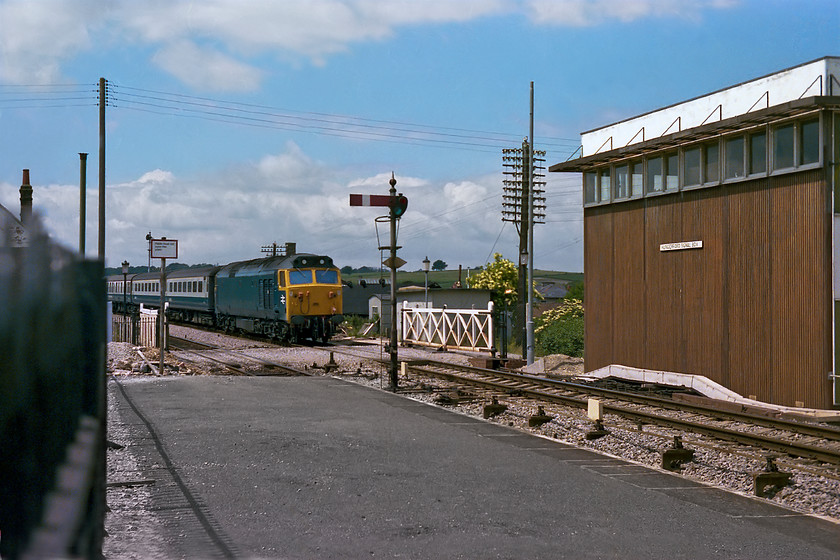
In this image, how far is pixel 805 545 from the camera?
637 centimetres

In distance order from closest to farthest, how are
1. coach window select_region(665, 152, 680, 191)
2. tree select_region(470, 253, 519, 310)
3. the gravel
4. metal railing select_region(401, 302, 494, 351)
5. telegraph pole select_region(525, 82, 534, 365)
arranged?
1. the gravel
2. coach window select_region(665, 152, 680, 191)
3. telegraph pole select_region(525, 82, 534, 365)
4. metal railing select_region(401, 302, 494, 351)
5. tree select_region(470, 253, 519, 310)

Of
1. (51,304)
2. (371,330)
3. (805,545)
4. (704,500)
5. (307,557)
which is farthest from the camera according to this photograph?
(371,330)

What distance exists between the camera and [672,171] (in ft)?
61.7

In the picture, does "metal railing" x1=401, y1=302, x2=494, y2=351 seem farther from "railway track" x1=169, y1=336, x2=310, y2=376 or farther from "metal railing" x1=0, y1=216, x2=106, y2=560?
"metal railing" x1=0, y1=216, x2=106, y2=560

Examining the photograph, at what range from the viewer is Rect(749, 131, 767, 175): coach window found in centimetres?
1616

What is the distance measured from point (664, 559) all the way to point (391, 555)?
6.04 feet

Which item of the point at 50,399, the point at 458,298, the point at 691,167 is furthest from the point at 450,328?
the point at 50,399

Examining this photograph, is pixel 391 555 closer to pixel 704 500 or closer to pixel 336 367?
pixel 704 500

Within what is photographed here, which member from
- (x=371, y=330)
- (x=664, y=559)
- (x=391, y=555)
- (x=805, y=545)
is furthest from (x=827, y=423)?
(x=371, y=330)

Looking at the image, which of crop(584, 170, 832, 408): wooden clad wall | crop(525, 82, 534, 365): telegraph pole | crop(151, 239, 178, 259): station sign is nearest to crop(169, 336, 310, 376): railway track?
crop(151, 239, 178, 259): station sign

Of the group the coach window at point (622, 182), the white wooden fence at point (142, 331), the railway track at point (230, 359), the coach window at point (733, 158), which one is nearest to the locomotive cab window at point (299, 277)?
the railway track at point (230, 359)

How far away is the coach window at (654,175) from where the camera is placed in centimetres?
1914

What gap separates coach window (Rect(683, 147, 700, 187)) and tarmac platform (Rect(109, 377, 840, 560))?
8513 mm

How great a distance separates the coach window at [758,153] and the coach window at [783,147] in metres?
0.28
